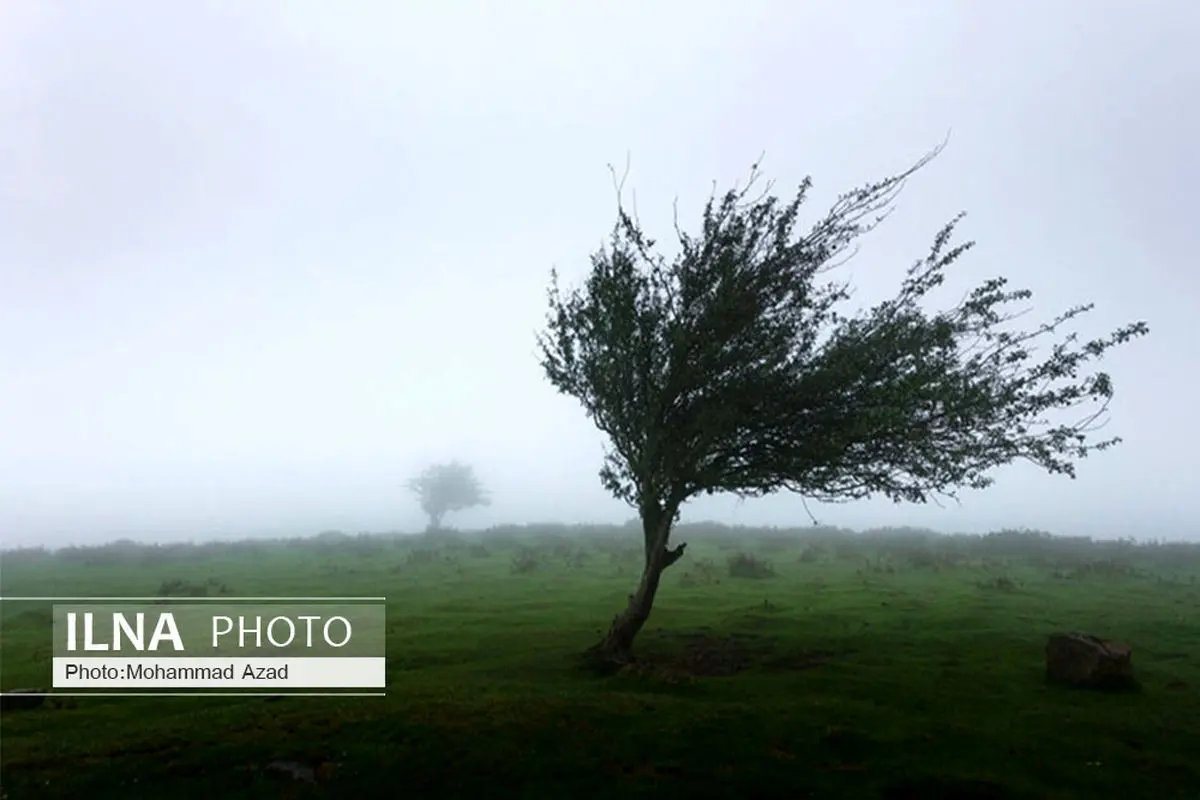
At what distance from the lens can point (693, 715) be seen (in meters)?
16.8

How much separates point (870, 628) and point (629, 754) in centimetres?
1760

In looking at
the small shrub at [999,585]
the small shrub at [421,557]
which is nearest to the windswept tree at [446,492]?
the small shrub at [421,557]

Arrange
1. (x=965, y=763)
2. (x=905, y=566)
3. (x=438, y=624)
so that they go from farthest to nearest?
(x=905, y=566), (x=438, y=624), (x=965, y=763)

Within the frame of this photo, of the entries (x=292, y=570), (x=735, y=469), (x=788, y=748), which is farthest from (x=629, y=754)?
(x=292, y=570)

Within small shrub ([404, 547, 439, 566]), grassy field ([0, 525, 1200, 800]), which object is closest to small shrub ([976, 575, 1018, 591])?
grassy field ([0, 525, 1200, 800])

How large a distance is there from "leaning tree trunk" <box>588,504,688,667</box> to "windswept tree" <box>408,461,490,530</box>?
114008mm

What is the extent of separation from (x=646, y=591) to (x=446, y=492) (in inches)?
4550

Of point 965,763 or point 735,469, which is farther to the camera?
point 735,469

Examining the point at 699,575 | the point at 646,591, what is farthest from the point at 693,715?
the point at 699,575

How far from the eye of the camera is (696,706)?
17.7 meters

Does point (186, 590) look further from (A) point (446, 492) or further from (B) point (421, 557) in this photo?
(A) point (446, 492)

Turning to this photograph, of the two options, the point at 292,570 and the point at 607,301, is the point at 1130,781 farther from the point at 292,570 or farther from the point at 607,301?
the point at 292,570

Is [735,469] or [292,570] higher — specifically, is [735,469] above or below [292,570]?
above

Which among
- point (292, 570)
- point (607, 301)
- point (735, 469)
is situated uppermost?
point (607, 301)
